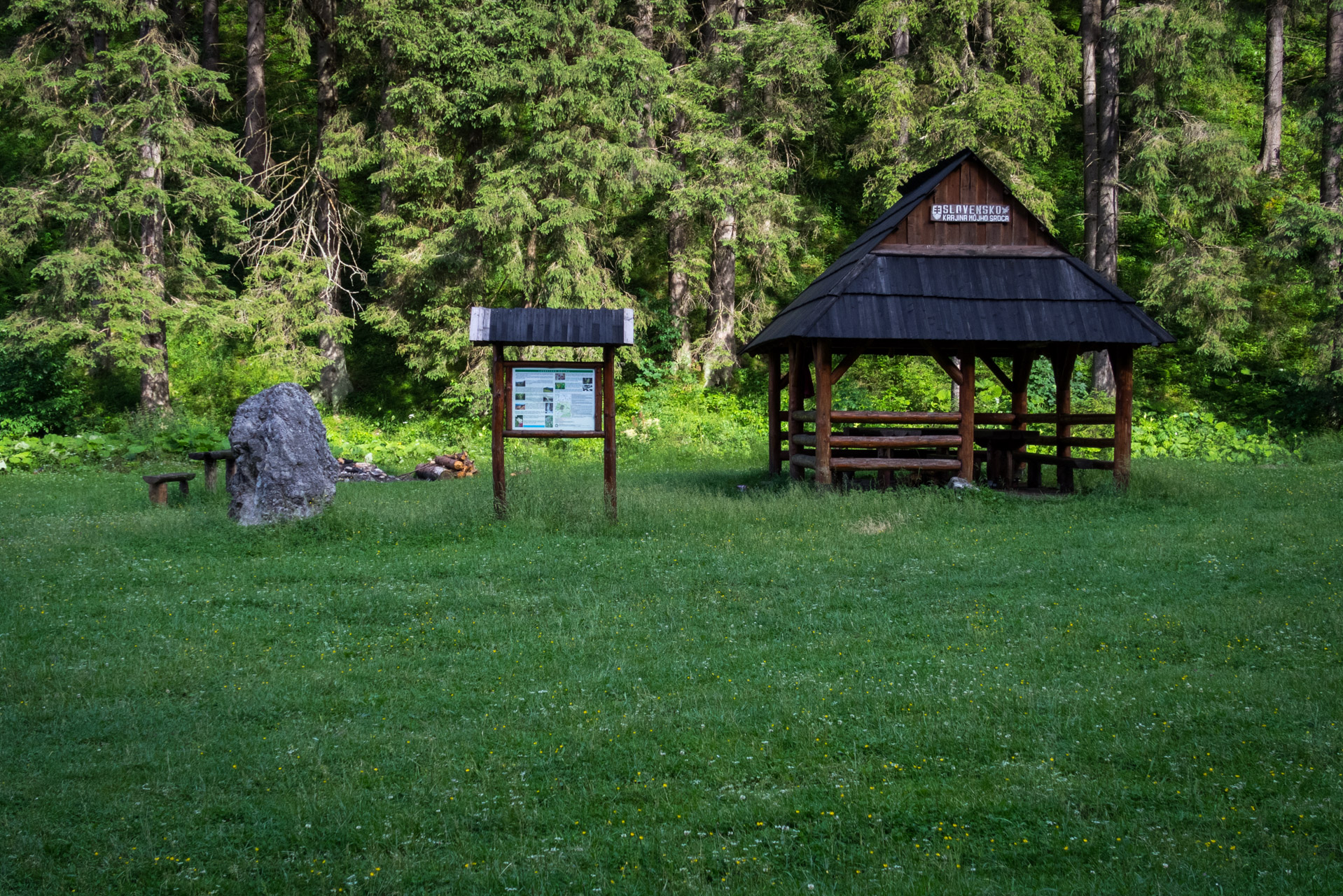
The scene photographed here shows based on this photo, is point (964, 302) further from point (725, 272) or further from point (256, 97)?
point (256, 97)

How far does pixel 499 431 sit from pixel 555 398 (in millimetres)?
810

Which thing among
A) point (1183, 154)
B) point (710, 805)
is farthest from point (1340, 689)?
point (1183, 154)

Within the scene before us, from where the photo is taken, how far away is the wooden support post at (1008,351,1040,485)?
16.6m

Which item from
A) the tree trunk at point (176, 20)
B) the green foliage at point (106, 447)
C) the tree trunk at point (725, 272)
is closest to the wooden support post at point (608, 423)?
the green foliage at point (106, 447)

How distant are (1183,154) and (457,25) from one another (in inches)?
698

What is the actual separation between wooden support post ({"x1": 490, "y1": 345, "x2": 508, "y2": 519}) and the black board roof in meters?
0.24

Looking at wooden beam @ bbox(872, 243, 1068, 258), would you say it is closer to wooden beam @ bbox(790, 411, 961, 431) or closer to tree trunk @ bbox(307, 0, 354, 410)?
wooden beam @ bbox(790, 411, 961, 431)

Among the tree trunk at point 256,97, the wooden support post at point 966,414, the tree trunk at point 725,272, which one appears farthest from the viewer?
the tree trunk at point 256,97

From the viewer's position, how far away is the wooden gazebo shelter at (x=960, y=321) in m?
14.0

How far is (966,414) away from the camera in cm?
1472

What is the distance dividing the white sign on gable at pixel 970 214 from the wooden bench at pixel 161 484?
11.8 metres

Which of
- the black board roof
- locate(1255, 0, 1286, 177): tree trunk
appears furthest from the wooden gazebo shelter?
locate(1255, 0, 1286, 177): tree trunk

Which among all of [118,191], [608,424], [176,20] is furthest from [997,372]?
[176,20]

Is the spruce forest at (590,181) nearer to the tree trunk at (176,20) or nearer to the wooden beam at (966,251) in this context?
the tree trunk at (176,20)
